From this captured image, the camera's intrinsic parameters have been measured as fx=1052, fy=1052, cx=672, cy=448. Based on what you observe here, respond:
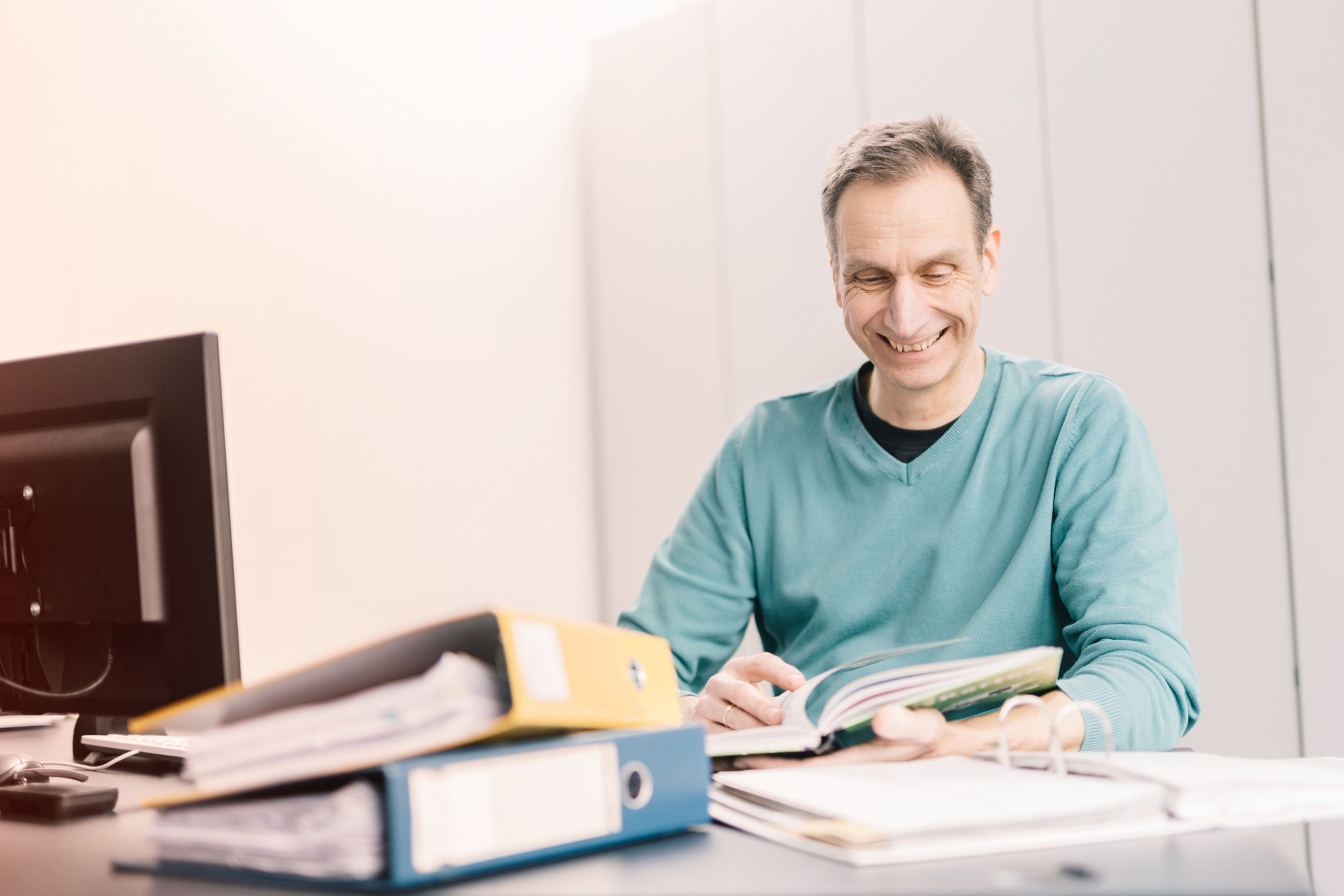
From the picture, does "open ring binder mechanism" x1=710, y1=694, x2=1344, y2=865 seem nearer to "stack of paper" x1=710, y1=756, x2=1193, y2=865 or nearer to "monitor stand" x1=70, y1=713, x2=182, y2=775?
"stack of paper" x1=710, y1=756, x2=1193, y2=865

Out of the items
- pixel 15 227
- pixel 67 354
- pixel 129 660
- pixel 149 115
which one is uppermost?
pixel 149 115

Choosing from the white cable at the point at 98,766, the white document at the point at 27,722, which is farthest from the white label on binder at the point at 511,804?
the white document at the point at 27,722

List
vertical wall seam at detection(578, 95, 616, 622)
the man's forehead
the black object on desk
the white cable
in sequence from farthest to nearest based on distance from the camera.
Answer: vertical wall seam at detection(578, 95, 616, 622), the man's forehead, the white cable, the black object on desk

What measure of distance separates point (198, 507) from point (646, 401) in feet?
6.72

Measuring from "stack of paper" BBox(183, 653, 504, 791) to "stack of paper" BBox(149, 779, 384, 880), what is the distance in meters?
0.01

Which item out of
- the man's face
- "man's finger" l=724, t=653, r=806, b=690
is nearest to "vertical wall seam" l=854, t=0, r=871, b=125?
the man's face

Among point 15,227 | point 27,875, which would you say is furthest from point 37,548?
point 15,227

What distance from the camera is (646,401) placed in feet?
Result: 9.63

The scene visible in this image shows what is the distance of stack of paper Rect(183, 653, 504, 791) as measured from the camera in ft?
1.81

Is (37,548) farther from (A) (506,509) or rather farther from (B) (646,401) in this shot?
(B) (646,401)

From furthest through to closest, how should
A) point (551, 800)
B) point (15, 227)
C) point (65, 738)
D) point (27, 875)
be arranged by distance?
1. point (15, 227)
2. point (65, 738)
3. point (27, 875)
4. point (551, 800)

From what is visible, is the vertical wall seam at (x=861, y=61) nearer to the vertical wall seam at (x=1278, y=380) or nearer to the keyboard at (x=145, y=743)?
the vertical wall seam at (x=1278, y=380)

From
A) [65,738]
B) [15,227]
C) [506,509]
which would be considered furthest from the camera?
[506,509]

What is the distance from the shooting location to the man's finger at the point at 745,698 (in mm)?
1013
